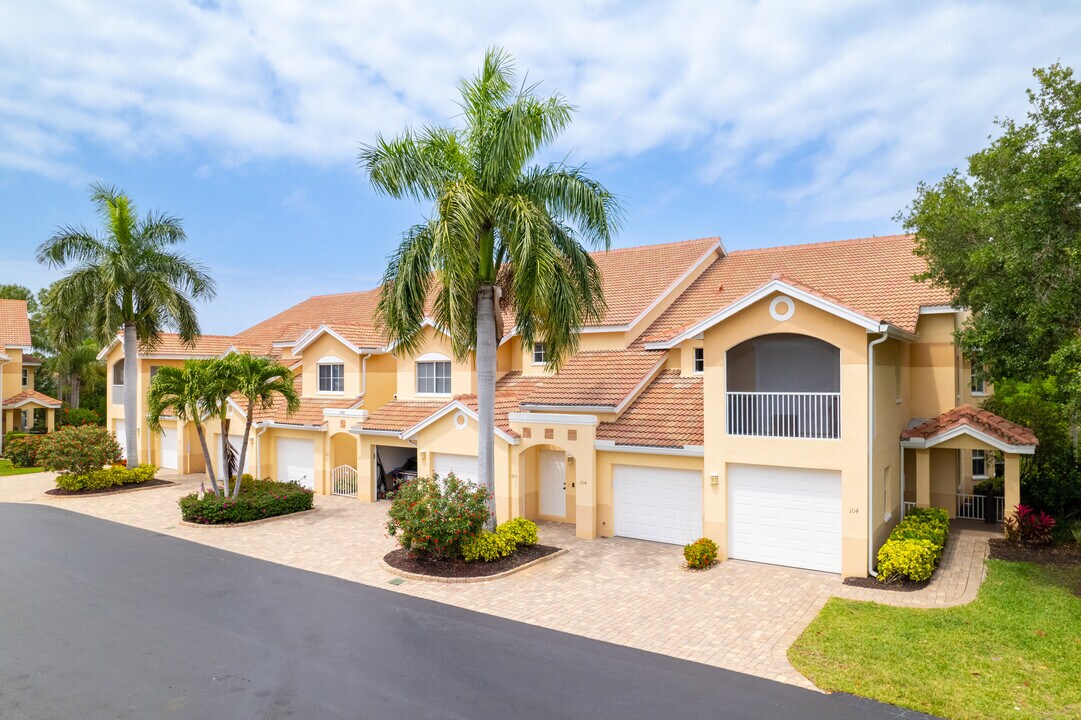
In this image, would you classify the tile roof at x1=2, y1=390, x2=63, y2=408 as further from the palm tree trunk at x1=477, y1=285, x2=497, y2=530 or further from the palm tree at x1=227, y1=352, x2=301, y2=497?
the palm tree trunk at x1=477, y1=285, x2=497, y2=530

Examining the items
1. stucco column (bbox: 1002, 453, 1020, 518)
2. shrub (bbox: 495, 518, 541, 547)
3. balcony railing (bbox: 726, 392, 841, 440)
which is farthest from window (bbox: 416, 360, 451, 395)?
stucco column (bbox: 1002, 453, 1020, 518)

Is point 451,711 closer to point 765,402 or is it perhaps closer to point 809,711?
point 809,711

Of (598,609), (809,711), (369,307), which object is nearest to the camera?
(809,711)

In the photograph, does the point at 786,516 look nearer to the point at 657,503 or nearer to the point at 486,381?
the point at 657,503

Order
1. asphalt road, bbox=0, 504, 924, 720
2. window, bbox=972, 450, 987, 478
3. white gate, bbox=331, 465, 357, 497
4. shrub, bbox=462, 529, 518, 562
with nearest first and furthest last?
asphalt road, bbox=0, 504, 924, 720, shrub, bbox=462, 529, 518, 562, window, bbox=972, 450, 987, 478, white gate, bbox=331, 465, 357, 497

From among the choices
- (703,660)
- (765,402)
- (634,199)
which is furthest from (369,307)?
(703,660)

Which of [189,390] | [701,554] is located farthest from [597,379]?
Result: [189,390]
